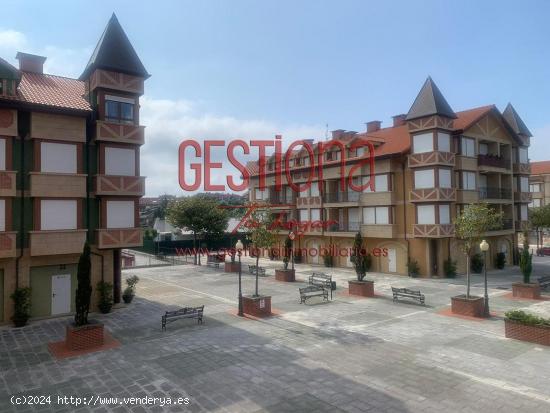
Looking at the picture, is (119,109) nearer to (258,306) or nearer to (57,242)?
(57,242)

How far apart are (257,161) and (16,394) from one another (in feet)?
135

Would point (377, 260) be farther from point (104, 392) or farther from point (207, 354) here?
point (104, 392)

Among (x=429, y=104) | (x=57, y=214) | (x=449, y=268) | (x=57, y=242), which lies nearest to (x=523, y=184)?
(x=449, y=268)

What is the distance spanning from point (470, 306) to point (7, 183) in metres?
21.6

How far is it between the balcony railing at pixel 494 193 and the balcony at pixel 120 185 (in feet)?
92.2

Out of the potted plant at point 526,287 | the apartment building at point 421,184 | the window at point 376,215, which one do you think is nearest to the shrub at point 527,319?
the potted plant at point 526,287

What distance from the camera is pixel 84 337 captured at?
14461 millimetres

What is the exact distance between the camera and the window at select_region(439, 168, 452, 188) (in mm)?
30672

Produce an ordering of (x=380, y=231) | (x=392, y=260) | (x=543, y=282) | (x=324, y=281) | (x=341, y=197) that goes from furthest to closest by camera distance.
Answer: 1. (x=341, y=197)
2. (x=392, y=260)
3. (x=380, y=231)
4. (x=324, y=281)
5. (x=543, y=282)

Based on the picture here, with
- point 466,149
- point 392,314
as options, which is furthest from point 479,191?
point 392,314

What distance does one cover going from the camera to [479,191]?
34.4m

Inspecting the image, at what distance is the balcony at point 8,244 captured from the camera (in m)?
17.3

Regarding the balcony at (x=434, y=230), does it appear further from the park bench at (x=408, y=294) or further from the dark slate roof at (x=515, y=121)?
the dark slate roof at (x=515, y=121)

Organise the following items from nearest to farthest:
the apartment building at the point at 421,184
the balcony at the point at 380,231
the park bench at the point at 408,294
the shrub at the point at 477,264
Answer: the park bench at the point at 408,294, the apartment building at the point at 421,184, the balcony at the point at 380,231, the shrub at the point at 477,264
